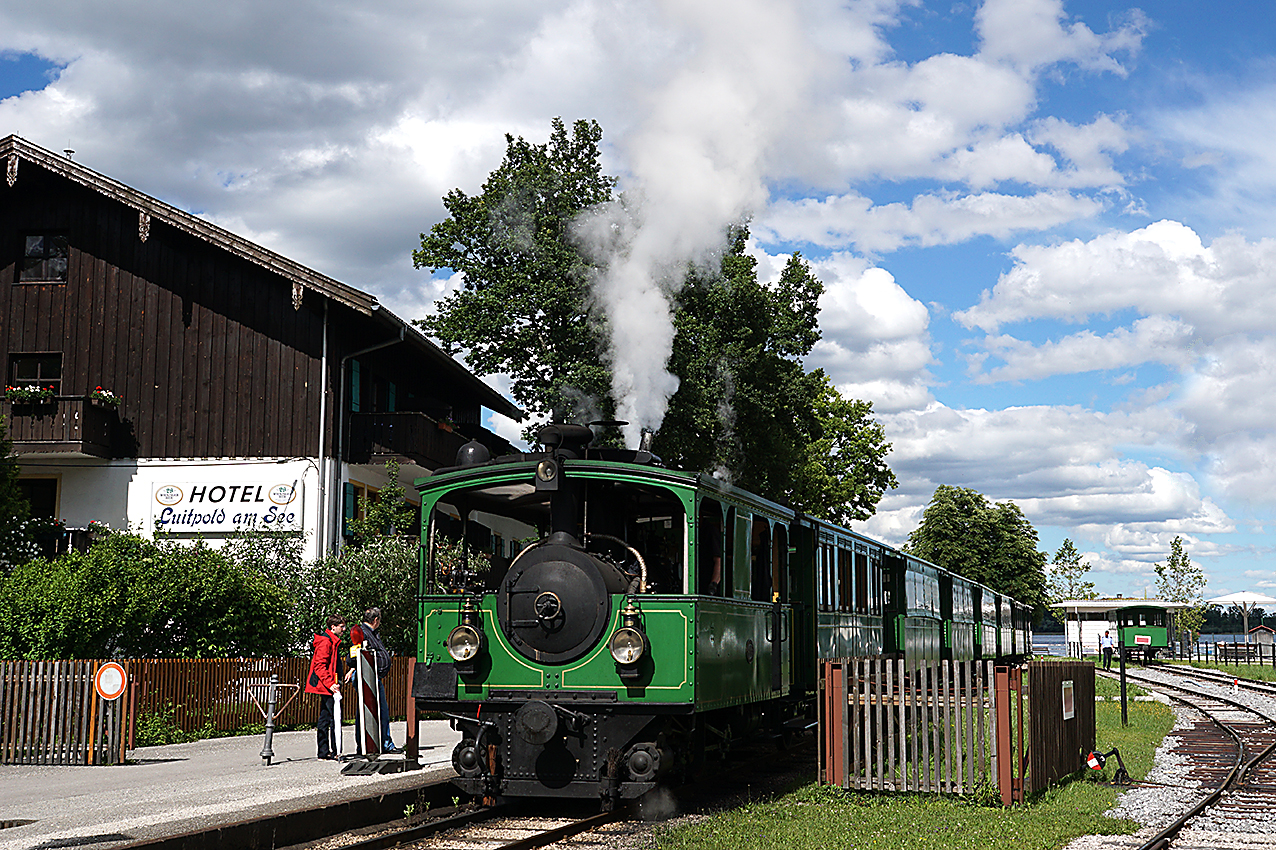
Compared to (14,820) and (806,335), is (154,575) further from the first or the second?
(806,335)

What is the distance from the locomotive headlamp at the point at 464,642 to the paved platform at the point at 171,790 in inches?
49.8

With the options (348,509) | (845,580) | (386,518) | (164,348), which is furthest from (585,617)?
(164,348)

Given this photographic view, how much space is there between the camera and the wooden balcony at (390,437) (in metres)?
25.0

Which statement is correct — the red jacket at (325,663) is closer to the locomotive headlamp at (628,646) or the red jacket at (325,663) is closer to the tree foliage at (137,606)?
the locomotive headlamp at (628,646)

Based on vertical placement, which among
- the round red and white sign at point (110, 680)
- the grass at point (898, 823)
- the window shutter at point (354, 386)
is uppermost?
the window shutter at point (354, 386)

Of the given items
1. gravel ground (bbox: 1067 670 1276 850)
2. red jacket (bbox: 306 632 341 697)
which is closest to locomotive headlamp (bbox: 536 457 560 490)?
red jacket (bbox: 306 632 341 697)

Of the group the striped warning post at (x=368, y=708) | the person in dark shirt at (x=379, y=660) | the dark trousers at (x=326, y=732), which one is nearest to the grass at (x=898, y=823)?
the striped warning post at (x=368, y=708)

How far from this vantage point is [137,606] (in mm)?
16688

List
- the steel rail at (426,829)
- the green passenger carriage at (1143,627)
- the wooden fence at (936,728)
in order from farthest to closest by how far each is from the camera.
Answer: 1. the green passenger carriage at (1143,627)
2. the wooden fence at (936,728)
3. the steel rail at (426,829)

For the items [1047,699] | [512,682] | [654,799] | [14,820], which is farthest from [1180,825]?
[14,820]

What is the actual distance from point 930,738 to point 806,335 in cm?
1980

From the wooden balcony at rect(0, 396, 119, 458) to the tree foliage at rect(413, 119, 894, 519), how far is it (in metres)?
8.38

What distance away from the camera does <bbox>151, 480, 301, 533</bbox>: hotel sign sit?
2397cm

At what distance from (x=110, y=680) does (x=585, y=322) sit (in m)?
16.7
